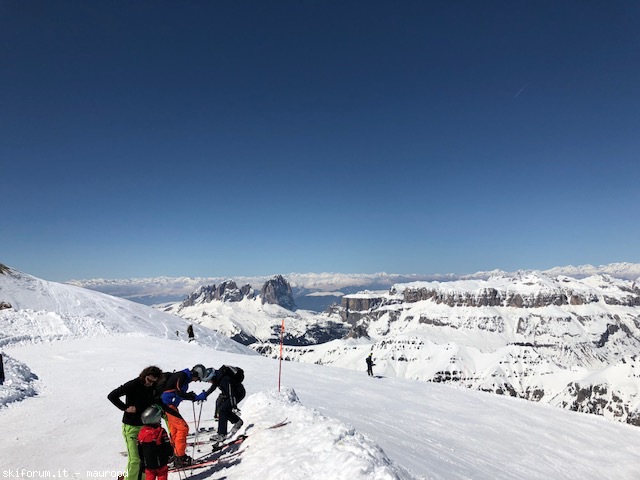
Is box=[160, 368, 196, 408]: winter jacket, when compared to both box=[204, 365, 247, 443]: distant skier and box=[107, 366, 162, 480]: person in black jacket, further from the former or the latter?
box=[107, 366, 162, 480]: person in black jacket

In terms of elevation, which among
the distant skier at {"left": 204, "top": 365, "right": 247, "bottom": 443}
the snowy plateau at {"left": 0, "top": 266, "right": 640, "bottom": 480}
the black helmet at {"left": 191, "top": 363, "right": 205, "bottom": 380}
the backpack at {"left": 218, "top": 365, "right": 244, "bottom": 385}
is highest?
the black helmet at {"left": 191, "top": 363, "right": 205, "bottom": 380}

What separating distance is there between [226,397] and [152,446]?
12.0 feet

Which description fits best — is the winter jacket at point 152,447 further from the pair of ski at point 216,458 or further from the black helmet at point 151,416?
the pair of ski at point 216,458

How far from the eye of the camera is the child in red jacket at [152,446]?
25.1 ft

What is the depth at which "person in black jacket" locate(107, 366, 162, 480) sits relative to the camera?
775 centimetres

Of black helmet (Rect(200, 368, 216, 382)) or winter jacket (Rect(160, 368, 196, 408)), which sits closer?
winter jacket (Rect(160, 368, 196, 408))

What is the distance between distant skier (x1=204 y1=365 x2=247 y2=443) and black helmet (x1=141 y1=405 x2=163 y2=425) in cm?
320

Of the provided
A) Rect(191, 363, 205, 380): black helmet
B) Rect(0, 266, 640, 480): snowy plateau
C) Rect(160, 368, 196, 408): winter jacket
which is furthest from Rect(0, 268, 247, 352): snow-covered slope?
Rect(160, 368, 196, 408): winter jacket

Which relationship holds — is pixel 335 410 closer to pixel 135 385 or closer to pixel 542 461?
pixel 542 461

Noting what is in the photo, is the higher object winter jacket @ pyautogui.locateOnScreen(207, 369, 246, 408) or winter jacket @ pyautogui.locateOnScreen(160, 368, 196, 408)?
winter jacket @ pyautogui.locateOnScreen(160, 368, 196, 408)

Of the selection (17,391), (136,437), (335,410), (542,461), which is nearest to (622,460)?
(542,461)

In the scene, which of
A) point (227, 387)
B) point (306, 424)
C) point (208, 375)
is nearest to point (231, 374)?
point (227, 387)

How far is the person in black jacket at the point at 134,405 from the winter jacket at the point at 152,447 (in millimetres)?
169

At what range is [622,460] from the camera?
20422mm
